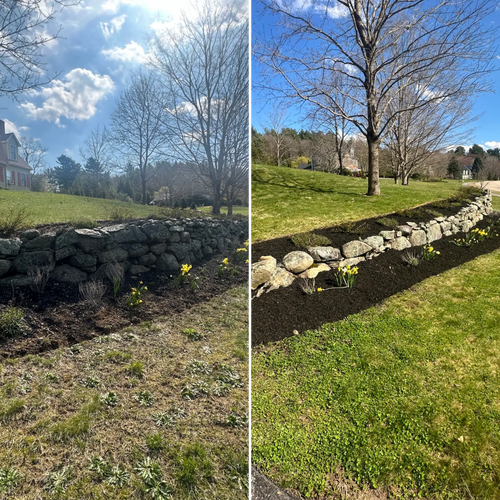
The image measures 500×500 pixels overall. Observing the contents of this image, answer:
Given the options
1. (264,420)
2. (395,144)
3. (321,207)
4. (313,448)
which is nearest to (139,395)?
(264,420)

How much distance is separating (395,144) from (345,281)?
15.5 meters

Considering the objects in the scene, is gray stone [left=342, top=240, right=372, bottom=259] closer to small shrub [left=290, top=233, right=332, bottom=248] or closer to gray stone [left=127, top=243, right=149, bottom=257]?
small shrub [left=290, top=233, right=332, bottom=248]

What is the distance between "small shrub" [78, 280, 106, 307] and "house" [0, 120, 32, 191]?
0.83 m

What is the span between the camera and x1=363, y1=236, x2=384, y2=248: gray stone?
495 centimetres

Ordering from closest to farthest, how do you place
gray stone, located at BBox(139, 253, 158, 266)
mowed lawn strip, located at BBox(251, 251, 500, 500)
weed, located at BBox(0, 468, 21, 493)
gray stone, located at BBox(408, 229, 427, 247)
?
weed, located at BBox(0, 468, 21, 493), mowed lawn strip, located at BBox(251, 251, 500, 500), gray stone, located at BBox(139, 253, 158, 266), gray stone, located at BBox(408, 229, 427, 247)

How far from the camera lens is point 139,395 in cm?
185

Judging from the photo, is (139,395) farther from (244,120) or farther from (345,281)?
(345,281)

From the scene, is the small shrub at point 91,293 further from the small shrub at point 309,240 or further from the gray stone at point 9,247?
the small shrub at point 309,240

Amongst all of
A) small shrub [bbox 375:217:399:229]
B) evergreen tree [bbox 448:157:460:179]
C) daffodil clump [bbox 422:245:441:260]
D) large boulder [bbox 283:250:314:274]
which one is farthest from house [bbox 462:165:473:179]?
large boulder [bbox 283:250:314:274]

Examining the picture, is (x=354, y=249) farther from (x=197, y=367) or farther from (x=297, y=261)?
(x=197, y=367)

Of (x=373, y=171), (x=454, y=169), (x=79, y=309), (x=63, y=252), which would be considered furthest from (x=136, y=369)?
(x=454, y=169)

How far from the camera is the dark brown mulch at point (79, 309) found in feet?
7.09

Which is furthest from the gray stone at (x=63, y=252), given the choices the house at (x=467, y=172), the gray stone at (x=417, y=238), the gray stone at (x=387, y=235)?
the house at (x=467, y=172)

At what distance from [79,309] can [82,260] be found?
36 cm
